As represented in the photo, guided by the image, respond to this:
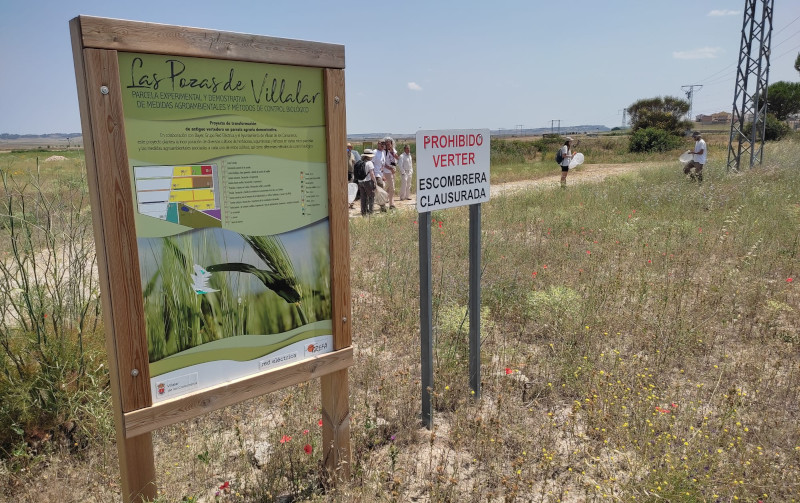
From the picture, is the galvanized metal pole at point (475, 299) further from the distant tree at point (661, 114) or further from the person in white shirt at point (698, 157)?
the distant tree at point (661, 114)

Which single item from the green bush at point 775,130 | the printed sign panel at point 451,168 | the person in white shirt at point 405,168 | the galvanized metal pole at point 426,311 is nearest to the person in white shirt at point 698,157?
the person in white shirt at point 405,168

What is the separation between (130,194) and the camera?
2082 mm

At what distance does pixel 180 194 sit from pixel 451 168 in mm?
1859

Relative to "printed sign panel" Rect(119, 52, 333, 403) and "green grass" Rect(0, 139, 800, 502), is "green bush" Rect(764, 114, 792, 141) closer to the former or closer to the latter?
"green grass" Rect(0, 139, 800, 502)

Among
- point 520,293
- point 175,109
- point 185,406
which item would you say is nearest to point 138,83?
point 175,109

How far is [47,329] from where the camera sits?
365 centimetres

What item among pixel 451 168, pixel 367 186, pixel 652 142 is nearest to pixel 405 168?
pixel 367 186

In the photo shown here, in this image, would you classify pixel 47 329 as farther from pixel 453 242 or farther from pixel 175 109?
pixel 453 242

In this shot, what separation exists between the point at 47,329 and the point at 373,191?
29.6ft

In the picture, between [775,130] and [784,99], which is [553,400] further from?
[784,99]

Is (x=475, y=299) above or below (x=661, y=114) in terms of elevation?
Answer: below

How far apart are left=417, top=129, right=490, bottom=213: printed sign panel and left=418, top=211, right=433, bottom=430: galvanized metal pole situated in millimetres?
171

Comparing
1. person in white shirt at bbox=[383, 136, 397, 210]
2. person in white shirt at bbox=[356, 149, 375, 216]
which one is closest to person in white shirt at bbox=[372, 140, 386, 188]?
person in white shirt at bbox=[383, 136, 397, 210]

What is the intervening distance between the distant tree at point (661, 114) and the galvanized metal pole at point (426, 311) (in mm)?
52281
